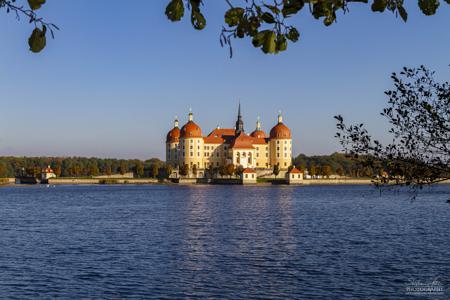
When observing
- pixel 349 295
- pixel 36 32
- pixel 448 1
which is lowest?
pixel 349 295

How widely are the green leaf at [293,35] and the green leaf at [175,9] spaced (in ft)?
2.67

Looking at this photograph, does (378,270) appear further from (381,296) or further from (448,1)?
(448,1)

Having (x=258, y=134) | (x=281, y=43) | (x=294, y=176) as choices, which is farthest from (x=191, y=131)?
(x=281, y=43)

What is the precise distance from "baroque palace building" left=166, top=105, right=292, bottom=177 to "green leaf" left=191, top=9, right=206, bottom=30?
144 metres

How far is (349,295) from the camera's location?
18.7m

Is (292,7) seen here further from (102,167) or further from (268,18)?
(102,167)

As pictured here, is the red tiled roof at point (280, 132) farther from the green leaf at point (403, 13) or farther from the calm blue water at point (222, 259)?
the green leaf at point (403, 13)

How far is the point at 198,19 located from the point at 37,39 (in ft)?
3.42

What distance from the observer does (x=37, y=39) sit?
3.76 meters

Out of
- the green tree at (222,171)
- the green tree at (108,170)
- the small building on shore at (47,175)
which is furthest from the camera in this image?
the green tree at (108,170)

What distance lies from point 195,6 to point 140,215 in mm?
49793

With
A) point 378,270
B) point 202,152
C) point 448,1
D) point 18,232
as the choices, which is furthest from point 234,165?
point 448,1

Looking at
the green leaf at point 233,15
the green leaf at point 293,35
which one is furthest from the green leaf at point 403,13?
the green leaf at point 233,15

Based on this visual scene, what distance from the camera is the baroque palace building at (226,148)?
492ft
